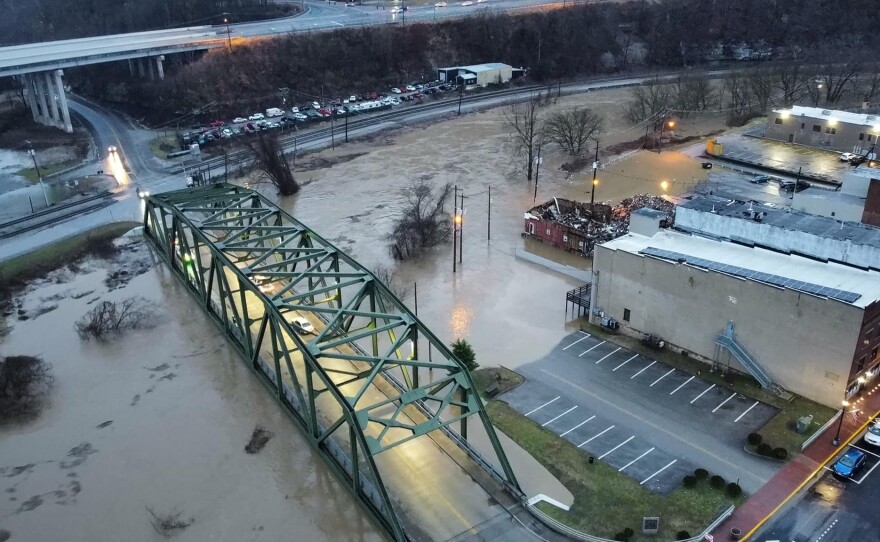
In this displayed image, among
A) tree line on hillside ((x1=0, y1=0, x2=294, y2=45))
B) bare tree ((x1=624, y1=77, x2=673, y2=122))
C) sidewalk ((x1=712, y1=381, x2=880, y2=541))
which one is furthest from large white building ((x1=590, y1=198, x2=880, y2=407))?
tree line on hillside ((x1=0, y1=0, x2=294, y2=45))

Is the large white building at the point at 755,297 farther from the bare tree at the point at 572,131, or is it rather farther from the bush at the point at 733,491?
the bare tree at the point at 572,131

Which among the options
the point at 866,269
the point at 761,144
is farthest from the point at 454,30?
the point at 866,269

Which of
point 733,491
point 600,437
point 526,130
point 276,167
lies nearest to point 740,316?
point 600,437

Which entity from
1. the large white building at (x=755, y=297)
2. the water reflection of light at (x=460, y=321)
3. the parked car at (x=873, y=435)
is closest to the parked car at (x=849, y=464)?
the parked car at (x=873, y=435)

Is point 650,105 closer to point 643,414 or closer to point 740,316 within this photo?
point 740,316

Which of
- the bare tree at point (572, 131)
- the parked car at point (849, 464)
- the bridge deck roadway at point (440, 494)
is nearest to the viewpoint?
the bridge deck roadway at point (440, 494)

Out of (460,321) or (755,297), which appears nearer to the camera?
(755,297)

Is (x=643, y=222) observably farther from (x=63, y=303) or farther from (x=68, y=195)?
(x=68, y=195)
